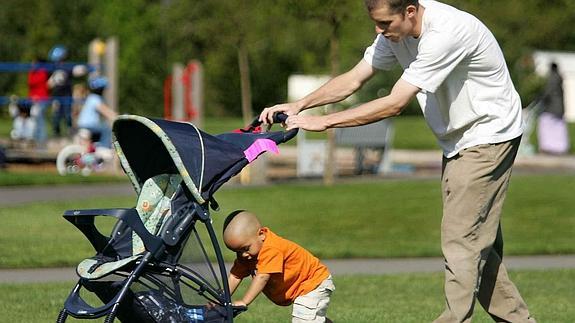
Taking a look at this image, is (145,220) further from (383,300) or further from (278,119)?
(383,300)

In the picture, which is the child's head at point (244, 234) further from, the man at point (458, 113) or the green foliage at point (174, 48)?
the green foliage at point (174, 48)

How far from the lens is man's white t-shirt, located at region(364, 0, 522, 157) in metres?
6.27

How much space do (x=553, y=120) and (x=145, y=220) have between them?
69.0 ft

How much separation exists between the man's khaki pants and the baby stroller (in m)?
0.90

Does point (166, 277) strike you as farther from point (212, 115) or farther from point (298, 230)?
point (212, 115)

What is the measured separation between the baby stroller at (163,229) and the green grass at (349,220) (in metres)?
4.64

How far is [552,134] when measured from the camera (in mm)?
26891

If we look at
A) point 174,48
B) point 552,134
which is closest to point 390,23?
point 552,134

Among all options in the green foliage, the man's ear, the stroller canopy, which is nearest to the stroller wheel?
the stroller canopy

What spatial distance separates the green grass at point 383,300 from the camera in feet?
27.5

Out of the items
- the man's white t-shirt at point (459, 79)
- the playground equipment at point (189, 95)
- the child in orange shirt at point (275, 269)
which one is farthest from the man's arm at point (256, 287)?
the playground equipment at point (189, 95)

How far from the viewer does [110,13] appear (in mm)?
37688

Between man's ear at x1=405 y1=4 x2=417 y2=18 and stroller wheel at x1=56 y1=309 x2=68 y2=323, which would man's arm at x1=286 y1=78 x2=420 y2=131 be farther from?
stroller wheel at x1=56 y1=309 x2=68 y2=323

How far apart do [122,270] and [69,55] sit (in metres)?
30.3
